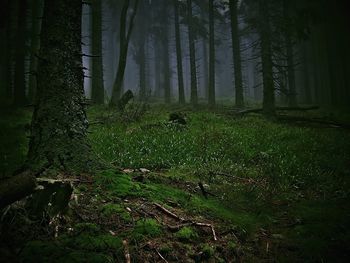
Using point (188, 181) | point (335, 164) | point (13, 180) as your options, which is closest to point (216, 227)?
point (188, 181)

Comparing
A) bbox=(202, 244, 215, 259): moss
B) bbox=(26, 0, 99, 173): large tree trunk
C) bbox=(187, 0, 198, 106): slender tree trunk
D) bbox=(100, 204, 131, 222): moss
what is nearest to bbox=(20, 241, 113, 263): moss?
bbox=(100, 204, 131, 222): moss

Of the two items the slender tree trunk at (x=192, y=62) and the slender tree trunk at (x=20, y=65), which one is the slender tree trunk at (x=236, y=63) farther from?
the slender tree trunk at (x=20, y=65)

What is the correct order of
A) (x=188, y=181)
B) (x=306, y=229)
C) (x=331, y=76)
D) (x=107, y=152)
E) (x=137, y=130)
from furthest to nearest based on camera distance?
1. (x=331, y=76)
2. (x=137, y=130)
3. (x=107, y=152)
4. (x=188, y=181)
5. (x=306, y=229)

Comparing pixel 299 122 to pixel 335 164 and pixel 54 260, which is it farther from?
pixel 54 260

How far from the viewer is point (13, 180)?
3.53m

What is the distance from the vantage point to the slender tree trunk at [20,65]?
18.2m

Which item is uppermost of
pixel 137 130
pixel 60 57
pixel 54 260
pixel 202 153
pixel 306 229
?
pixel 60 57

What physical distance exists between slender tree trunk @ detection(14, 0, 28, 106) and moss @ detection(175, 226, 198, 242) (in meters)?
16.0

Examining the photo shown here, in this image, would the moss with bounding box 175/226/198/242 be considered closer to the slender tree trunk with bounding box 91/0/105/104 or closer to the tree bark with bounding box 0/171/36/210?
the tree bark with bounding box 0/171/36/210

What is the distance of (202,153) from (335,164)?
4015mm

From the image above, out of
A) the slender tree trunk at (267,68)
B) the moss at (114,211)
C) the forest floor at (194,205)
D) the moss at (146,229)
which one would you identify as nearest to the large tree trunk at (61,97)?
the forest floor at (194,205)

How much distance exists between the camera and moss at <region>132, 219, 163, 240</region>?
4361mm

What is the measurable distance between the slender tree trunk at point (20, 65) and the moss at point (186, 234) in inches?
630

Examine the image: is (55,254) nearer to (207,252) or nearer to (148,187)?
(207,252)
